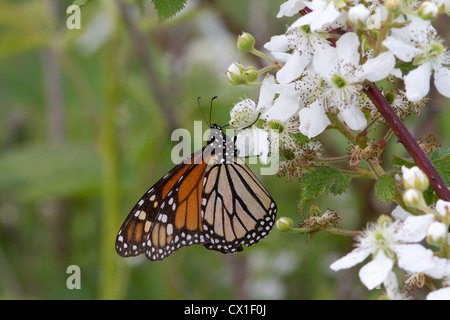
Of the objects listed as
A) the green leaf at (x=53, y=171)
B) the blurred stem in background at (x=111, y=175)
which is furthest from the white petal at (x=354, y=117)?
the green leaf at (x=53, y=171)

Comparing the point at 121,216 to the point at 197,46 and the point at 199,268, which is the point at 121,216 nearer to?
the point at 199,268

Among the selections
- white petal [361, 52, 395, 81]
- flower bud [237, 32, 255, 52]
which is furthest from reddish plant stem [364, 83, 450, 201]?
flower bud [237, 32, 255, 52]

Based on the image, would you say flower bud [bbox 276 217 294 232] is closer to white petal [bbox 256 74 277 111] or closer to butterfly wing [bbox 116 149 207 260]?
white petal [bbox 256 74 277 111]

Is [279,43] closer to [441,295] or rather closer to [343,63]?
[343,63]

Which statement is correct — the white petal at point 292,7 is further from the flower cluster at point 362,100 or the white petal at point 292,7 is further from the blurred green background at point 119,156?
the blurred green background at point 119,156

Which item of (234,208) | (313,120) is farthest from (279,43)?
(234,208)
